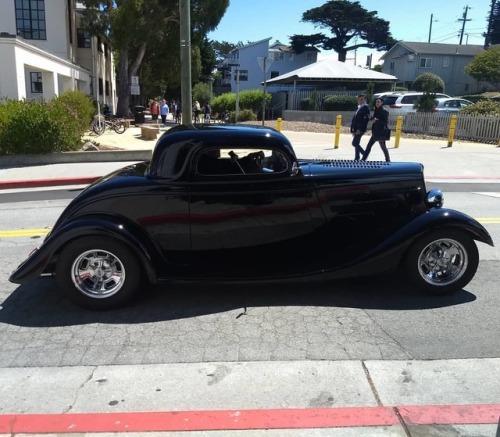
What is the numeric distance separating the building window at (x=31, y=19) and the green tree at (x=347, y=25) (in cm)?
5061

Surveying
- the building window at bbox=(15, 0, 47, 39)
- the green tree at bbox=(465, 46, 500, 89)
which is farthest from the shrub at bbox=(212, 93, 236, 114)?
the green tree at bbox=(465, 46, 500, 89)

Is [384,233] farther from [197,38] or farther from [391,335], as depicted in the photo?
[197,38]

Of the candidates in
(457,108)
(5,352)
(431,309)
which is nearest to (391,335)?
(431,309)

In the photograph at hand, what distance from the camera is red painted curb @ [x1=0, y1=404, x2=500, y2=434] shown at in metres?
2.78

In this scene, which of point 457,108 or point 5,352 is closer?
point 5,352

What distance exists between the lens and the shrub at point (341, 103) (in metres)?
32.7

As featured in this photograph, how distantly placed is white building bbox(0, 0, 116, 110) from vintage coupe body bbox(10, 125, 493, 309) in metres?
17.8

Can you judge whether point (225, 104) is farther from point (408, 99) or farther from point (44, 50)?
point (44, 50)

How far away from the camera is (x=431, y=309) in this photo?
4.34m

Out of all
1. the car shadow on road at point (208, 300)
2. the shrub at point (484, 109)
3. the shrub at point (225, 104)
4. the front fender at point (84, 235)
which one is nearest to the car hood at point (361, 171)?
the car shadow on road at point (208, 300)

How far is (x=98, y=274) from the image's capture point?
4.27 metres

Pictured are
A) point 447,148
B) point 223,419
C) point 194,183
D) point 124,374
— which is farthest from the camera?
point 447,148

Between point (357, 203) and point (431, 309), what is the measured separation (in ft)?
3.74

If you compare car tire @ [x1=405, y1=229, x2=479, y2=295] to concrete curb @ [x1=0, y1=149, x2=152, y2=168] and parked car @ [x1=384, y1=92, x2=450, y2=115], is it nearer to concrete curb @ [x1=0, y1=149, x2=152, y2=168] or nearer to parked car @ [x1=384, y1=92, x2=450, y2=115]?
concrete curb @ [x1=0, y1=149, x2=152, y2=168]
